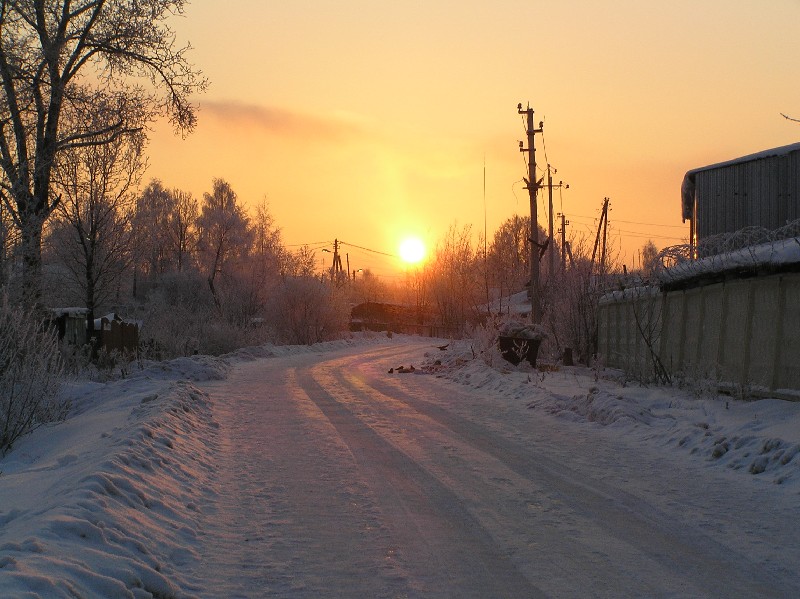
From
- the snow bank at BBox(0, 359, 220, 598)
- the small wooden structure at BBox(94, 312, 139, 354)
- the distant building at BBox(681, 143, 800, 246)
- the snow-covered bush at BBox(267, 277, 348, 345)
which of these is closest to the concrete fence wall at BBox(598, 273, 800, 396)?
the distant building at BBox(681, 143, 800, 246)

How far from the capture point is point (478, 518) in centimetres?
609

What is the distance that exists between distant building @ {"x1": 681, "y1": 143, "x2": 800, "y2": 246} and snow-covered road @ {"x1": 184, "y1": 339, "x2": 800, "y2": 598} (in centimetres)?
1502

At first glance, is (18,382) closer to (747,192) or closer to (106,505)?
(106,505)

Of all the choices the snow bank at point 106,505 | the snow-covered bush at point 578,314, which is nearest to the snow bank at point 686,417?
the snow-covered bush at point 578,314

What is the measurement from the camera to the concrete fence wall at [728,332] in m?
11.1

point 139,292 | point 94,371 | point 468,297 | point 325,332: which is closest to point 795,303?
point 94,371

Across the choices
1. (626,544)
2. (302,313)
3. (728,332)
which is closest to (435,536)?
(626,544)

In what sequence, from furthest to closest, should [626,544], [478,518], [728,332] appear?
[728,332] → [478,518] → [626,544]

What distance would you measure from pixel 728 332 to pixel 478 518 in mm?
8967

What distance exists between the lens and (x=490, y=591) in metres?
4.47

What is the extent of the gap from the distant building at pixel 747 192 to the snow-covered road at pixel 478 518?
15.0 metres

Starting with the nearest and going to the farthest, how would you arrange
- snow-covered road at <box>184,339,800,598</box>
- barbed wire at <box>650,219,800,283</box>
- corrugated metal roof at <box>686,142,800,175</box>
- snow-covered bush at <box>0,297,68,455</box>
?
snow-covered road at <box>184,339,800,598</box>
snow-covered bush at <box>0,297,68,455</box>
barbed wire at <box>650,219,800,283</box>
corrugated metal roof at <box>686,142,800,175</box>

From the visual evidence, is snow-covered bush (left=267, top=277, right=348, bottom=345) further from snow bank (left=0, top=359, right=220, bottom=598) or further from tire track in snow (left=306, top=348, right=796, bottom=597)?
tire track in snow (left=306, top=348, right=796, bottom=597)

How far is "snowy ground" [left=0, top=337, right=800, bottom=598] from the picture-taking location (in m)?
4.61
